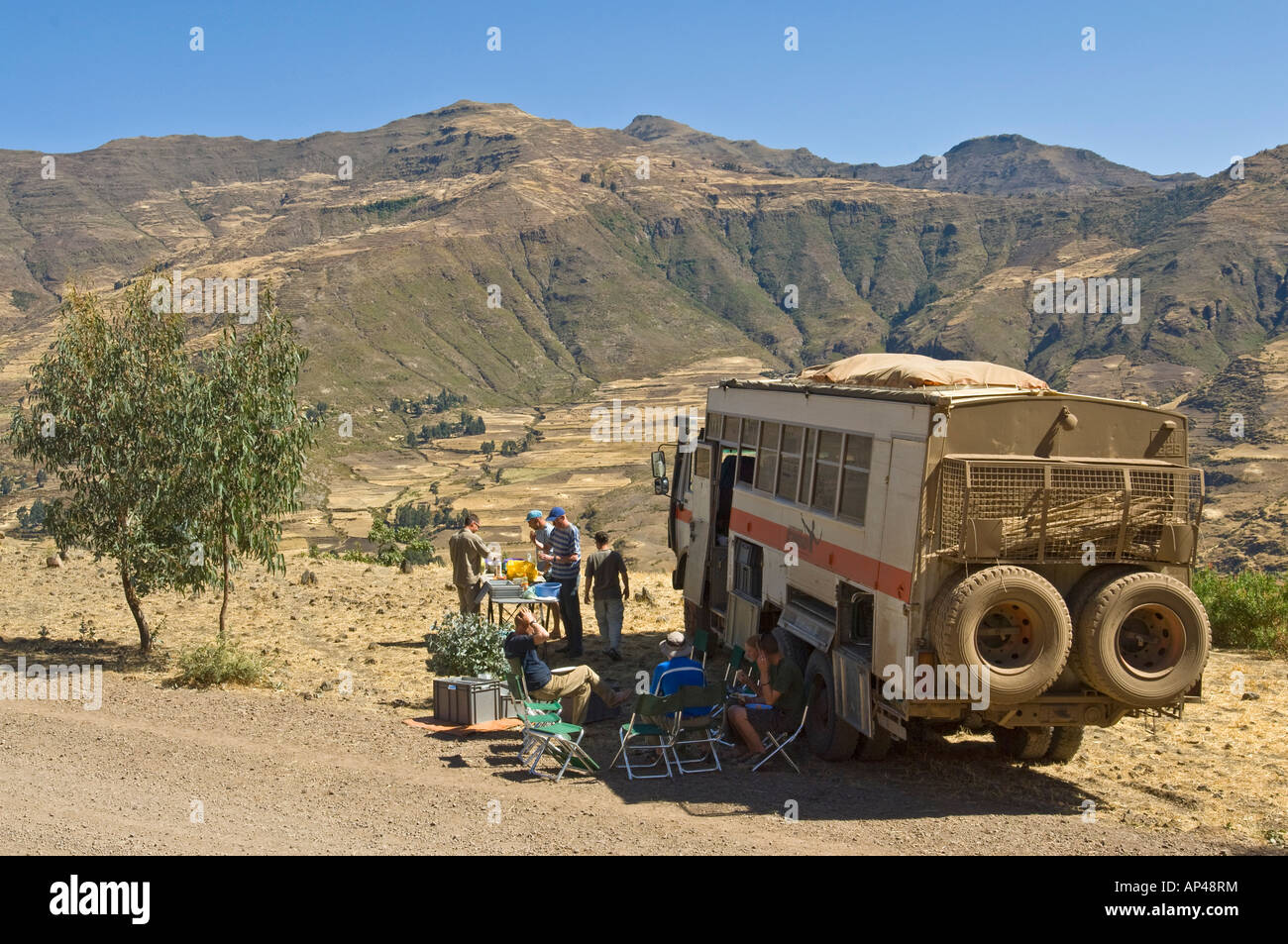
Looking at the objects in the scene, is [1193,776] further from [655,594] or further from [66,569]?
[66,569]

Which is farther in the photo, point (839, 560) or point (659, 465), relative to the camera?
point (659, 465)

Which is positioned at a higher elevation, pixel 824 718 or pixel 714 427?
pixel 714 427

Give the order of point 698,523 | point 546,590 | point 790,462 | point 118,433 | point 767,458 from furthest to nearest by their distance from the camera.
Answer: point 698,523 → point 546,590 → point 118,433 → point 767,458 → point 790,462

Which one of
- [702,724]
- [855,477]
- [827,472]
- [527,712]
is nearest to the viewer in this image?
[855,477]

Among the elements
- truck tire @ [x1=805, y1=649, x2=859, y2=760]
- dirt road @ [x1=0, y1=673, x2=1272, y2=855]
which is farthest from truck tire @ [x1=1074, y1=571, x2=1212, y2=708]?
truck tire @ [x1=805, y1=649, x2=859, y2=760]

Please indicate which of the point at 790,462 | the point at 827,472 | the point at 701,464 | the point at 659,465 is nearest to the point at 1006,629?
the point at 827,472

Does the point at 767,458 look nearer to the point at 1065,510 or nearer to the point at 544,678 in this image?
the point at 544,678

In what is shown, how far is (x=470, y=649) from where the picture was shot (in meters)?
12.6

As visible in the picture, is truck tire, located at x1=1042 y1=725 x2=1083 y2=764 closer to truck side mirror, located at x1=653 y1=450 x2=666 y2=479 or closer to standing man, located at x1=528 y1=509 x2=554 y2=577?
standing man, located at x1=528 y1=509 x2=554 y2=577

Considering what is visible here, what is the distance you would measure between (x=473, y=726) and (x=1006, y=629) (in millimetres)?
5399

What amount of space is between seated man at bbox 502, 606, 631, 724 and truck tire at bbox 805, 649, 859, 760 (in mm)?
2137

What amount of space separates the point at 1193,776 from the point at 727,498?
6234 millimetres

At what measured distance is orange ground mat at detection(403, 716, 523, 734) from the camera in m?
11.0
